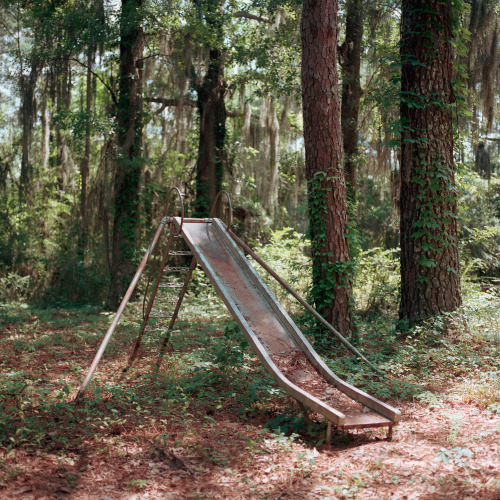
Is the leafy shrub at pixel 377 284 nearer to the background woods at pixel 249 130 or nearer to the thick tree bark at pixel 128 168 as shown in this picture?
the background woods at pixel 249 130

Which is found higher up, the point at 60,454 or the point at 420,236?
the point at 420,236

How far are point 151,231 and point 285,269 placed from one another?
3.69 m

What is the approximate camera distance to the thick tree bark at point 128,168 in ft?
36.1

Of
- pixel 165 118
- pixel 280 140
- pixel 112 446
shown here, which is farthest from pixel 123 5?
pixel 112 446

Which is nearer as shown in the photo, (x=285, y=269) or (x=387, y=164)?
(x=387, y=164)

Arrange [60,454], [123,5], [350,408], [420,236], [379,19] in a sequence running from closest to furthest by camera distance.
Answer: [60,454]
[350,408]
[420,236]
[379,19]
[123,5]

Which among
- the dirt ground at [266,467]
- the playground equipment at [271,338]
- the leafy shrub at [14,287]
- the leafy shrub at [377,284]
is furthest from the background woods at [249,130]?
the dirt ground at [266,467]

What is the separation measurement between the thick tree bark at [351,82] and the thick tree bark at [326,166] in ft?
11.2

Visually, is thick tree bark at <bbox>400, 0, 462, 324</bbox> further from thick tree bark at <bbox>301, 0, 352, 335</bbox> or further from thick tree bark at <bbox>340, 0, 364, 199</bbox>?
thick tree bark at <bbox>340, 0, 364, 199</bbox>

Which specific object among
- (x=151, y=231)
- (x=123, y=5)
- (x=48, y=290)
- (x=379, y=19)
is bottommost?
(x=48, y=290)

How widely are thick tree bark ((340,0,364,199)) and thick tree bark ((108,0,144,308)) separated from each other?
433 centimetres

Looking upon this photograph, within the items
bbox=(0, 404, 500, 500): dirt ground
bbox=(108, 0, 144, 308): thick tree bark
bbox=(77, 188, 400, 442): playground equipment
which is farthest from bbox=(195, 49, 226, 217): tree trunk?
bbox=(0, 404, 500, 500): dirt ground

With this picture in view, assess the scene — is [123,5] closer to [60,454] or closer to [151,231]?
[151,231]

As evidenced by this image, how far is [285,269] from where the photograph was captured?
1162 centimetres
